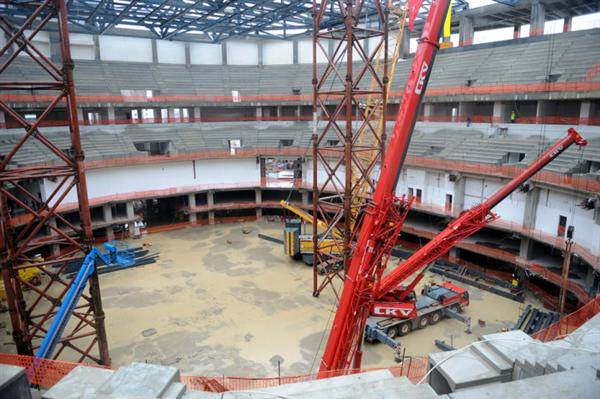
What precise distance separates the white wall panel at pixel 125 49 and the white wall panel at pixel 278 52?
11743mm

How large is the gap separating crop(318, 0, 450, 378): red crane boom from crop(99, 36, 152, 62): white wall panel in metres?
36.5

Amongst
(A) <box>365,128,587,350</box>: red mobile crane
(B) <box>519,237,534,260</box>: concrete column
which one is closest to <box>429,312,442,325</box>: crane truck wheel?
(A) <box>365,128,587,350</box>: red mobile crane

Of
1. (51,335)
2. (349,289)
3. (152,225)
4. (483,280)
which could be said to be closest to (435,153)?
(483,280)

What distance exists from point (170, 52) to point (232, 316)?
103ft

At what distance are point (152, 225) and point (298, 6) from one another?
2116cm

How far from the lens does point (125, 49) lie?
38.5 meters

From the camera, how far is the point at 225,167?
1374 inches

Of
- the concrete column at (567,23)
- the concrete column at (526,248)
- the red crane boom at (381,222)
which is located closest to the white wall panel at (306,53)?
the concrete column at (567,23)

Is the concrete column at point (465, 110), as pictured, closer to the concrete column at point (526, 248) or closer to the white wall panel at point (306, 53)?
the concrete column at point (526, 248)

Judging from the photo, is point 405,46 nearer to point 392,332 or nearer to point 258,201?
point 258,201

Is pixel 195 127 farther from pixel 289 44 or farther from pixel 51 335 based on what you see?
pixel 51 335

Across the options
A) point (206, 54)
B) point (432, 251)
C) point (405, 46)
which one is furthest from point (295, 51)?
point (432, 251)

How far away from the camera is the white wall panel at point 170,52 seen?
131 ft

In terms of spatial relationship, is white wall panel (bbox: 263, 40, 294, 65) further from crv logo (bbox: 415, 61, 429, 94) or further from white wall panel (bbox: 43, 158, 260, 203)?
crv logo (bbox: 415, 61, 429, 94)
